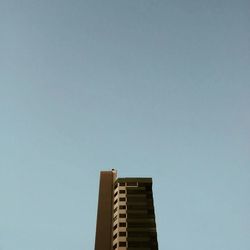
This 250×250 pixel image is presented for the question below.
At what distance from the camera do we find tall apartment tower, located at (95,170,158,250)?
82812mm

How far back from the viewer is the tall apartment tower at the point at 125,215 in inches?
3260

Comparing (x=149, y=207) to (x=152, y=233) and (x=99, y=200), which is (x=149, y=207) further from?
(x=99, y=200)

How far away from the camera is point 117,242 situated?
82.9 meters

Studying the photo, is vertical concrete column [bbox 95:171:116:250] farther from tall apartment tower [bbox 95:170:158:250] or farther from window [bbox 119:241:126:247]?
window [bbox 119:241:126:247]

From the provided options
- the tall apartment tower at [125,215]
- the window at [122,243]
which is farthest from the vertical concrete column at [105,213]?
the window at [122,243]

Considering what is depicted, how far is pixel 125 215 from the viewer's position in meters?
87.6

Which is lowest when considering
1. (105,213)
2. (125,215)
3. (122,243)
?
(122,243)

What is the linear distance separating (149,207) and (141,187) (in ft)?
20.8

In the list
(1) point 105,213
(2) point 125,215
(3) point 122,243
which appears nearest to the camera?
(3) point 122,243

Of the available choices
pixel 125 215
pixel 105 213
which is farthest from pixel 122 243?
pixel 105 213

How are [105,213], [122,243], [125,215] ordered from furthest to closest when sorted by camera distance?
[105,213]
[125,215]
[122,243]

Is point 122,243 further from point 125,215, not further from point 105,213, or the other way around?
point 105,213

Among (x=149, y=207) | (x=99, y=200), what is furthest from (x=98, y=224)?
(x=149, y=207)

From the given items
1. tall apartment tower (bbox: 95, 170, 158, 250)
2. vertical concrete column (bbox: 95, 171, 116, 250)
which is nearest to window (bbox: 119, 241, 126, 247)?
tall apartment tower (bbox: 95, 170, 158, 250)
